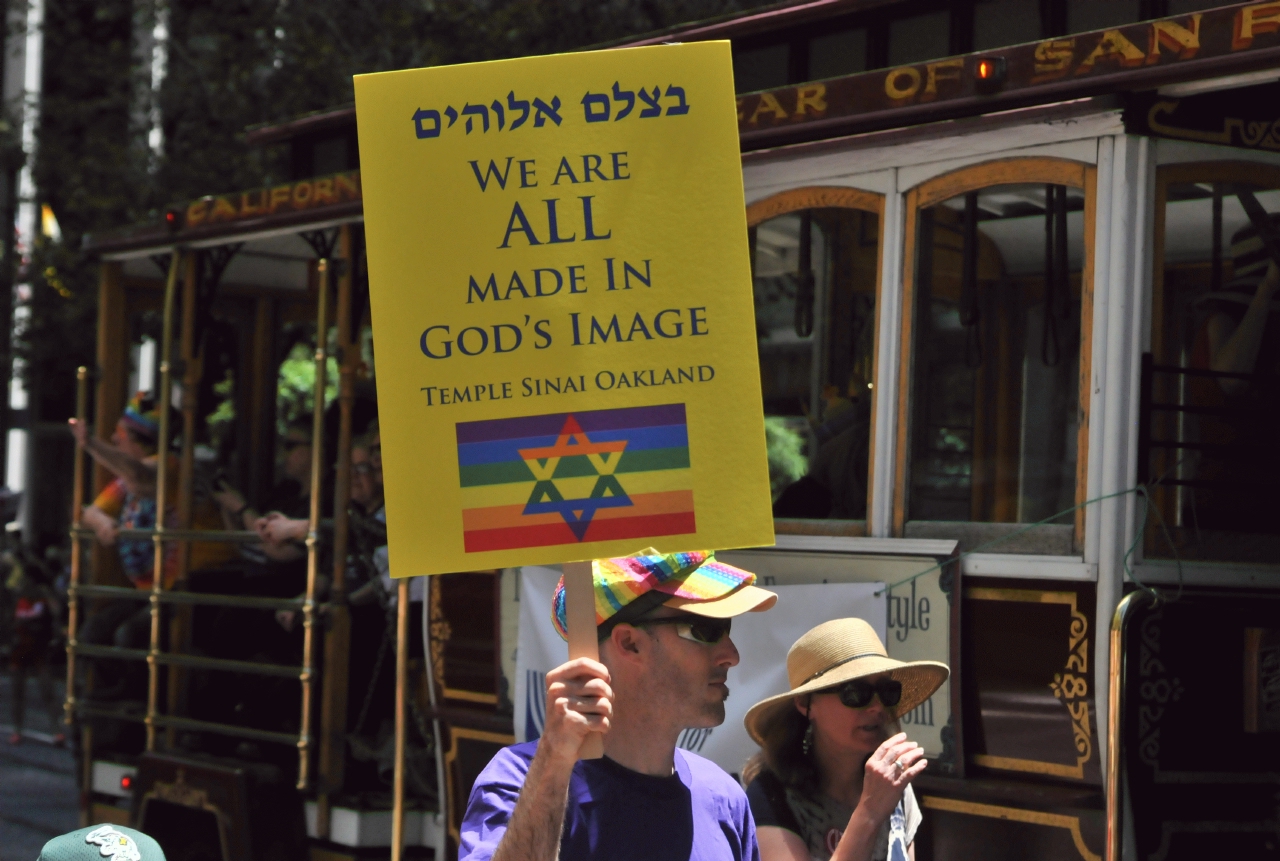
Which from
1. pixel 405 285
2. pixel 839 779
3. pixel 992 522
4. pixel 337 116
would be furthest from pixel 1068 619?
pixel 337 116

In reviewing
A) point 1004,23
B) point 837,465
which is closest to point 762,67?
point 1004,23

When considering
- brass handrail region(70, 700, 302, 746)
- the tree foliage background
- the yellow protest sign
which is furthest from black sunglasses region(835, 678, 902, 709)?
the tree foliage background

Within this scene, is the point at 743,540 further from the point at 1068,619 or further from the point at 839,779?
the point at 1068,619

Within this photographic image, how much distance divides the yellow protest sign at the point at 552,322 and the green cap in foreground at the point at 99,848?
26.8 inches

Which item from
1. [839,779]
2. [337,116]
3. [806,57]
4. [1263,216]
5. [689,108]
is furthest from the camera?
[337,116]

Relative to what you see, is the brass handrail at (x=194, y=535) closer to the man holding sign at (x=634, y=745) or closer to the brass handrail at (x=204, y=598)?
the brass handrail at (x=204, y=598)

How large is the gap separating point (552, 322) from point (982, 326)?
2802mm

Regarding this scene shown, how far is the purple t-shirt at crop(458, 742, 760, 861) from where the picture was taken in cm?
258

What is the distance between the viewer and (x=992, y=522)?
4.80 meters

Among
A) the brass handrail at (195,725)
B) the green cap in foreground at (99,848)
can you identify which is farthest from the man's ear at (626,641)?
the brass handrail at (195,725)

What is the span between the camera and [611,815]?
104 inches

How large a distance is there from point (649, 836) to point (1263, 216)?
288cm

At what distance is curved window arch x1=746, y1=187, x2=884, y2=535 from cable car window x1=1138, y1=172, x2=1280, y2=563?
0.87m

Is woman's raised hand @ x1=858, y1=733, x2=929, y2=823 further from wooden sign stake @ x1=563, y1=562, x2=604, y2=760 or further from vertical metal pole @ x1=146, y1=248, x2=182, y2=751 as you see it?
vertical metal pole @ x1=146, y1=248, x2=182, y2=751
